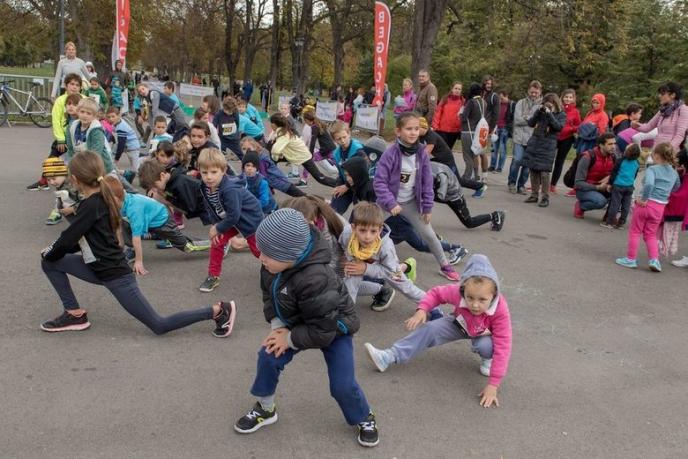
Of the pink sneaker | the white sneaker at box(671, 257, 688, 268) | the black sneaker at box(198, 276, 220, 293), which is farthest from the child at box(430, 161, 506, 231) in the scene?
the black sneaker at box(198, 276, 220, 293)

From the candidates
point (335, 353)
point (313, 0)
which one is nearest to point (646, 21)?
point (313, 0)

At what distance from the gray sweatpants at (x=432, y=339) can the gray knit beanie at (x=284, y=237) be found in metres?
1.44

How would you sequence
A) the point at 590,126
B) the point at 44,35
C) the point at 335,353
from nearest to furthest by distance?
the point at 335,353
the point at 590,126
the point at 44,35

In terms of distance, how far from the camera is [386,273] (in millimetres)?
4457

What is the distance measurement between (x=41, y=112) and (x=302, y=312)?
1446cm

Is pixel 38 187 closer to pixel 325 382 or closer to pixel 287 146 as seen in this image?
pixel 287 146

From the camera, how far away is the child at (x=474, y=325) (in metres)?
3.51

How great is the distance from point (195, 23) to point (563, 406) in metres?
50.0

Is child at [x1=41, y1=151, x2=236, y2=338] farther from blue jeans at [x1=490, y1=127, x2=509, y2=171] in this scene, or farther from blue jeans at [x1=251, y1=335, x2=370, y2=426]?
blue jeans at [x1=490, y1=127, x2=509, y2=171]

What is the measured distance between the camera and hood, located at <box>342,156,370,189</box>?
6039mm

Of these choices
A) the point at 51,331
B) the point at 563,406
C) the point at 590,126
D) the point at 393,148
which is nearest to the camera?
the point at 563,406

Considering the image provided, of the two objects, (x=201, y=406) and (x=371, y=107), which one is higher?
(x=371, y=107)

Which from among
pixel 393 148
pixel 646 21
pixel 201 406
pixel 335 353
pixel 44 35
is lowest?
pixel 201 406

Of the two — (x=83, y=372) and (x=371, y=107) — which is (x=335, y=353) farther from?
(x=371, y=107)
